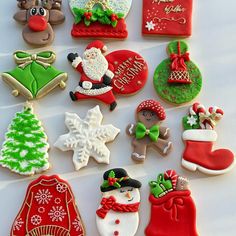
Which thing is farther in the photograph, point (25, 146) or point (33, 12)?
point (33, 12)

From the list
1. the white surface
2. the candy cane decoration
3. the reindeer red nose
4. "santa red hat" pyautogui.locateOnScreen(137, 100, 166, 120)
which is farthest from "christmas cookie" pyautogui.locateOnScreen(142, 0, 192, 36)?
the candy cane decoration

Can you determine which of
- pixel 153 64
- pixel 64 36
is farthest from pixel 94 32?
pixel 153 64

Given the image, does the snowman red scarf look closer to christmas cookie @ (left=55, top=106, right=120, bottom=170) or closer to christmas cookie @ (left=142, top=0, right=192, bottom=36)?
christmas cookie @ (left=55, top=106, right=120, bottom=170)

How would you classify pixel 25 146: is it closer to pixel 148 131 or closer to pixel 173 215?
pixel 148 131

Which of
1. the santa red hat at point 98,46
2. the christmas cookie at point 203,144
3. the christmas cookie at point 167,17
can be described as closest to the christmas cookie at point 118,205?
the christmas cookie at point 203,144

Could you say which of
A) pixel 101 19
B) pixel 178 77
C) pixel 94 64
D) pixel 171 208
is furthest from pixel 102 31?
pixel 171 208

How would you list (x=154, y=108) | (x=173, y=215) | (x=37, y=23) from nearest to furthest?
(x=173, y=215) → (x=154, y=108) → (x=37, y=23)

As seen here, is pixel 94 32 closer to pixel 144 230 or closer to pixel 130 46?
pixel 130 46
